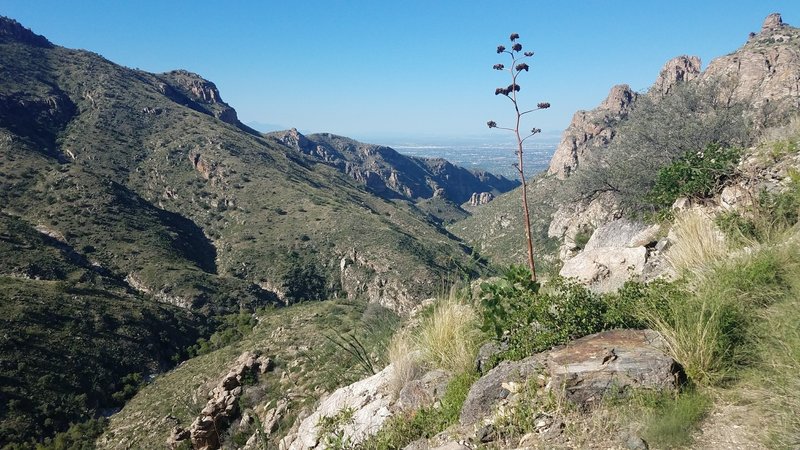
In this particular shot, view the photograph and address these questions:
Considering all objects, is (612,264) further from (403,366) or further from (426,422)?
(426,422)

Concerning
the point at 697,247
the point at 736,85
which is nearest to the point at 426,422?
the point at 697,247

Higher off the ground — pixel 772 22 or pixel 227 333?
pixel 772 22

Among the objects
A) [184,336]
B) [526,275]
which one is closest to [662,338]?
[526,275]

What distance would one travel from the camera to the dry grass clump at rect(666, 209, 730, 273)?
4922 millimetres

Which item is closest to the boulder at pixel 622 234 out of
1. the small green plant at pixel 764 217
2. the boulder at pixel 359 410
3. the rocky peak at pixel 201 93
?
the small green plant at pixel 764 217

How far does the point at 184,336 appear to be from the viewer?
154 ft

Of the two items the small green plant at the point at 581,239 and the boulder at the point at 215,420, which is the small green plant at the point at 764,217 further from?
the boulder at the point at 215,420

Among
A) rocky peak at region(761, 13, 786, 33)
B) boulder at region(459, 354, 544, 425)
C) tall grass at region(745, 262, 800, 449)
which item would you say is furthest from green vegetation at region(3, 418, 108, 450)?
rocky peak at region(761, 13, 786, 33)

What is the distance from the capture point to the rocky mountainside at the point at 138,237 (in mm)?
37656

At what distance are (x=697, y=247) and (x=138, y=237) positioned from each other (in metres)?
65.6

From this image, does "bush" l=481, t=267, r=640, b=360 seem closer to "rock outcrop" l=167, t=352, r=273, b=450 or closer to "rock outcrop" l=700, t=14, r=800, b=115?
"rock outcrop" l=167, t=352, r=273, b=450

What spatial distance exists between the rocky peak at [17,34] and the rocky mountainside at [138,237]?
4.08 m

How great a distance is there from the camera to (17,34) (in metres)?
113

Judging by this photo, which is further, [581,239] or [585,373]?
[581,239]
